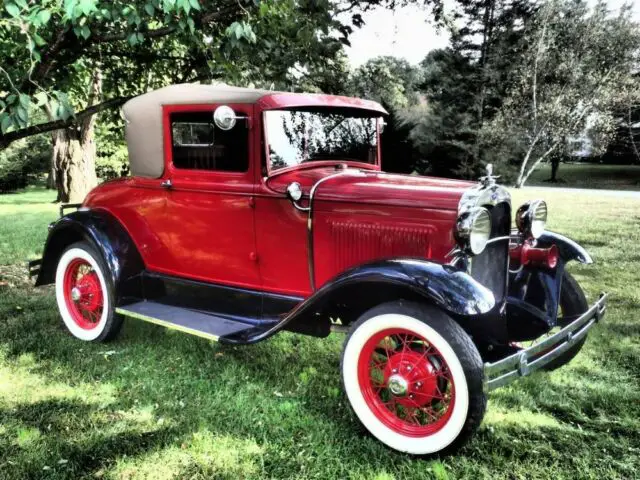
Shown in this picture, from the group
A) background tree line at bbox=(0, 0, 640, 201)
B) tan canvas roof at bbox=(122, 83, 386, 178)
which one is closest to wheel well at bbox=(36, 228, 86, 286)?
tan canvas roof at bbox=(122, 83, 386, 178)

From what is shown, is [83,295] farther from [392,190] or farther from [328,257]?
Answer: [392,190]

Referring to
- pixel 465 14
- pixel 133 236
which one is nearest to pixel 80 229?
pixel 133 236

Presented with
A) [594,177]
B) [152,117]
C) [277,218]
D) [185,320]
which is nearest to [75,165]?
[152,117]

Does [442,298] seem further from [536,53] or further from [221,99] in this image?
[536,53]

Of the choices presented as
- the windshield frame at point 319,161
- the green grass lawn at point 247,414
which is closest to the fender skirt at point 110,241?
the green grass lawn at point 247,414

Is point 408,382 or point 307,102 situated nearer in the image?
point 408,382

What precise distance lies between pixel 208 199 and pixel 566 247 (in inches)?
103

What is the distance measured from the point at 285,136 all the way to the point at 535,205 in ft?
5.77

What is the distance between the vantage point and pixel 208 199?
3.76m

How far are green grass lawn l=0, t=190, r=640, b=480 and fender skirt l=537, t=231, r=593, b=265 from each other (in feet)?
2.65

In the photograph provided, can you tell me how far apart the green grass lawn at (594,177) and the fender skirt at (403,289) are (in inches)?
931

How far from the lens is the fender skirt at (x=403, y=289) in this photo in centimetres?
259

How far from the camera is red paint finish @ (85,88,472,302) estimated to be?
123 inches

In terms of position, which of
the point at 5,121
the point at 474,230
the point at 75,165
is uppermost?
the point at 5,121
